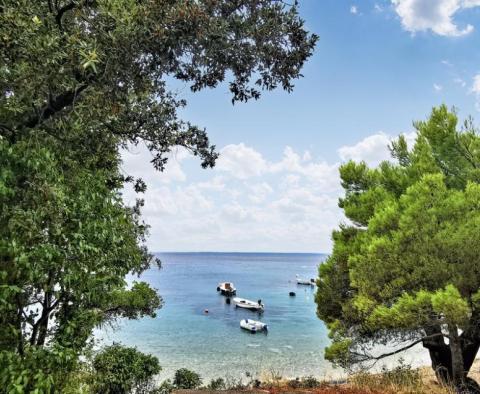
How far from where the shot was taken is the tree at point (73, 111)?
15.0 ft

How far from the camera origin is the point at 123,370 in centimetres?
1408

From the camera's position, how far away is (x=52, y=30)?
5047 mm

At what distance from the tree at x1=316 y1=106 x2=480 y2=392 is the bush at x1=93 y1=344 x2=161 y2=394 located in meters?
6.94

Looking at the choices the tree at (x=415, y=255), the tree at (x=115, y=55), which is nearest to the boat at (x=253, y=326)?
the tree at (x=415, y=255)

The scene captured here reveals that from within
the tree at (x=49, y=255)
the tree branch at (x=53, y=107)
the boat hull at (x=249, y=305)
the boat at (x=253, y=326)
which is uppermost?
the boat hull at (x=249, y=305)

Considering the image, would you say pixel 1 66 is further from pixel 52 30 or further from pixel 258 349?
pixel 258 349

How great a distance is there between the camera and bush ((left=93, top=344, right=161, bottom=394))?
13.8m

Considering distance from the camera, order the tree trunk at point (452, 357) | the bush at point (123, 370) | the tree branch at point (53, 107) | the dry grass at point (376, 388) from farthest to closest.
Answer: the bush at point (123, 370) < the tree trunk at point (452, 357) < the dry grass at point (376, 388) < the tree branch at point (53, 107)

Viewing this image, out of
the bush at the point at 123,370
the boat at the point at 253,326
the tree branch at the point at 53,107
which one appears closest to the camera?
the tree branch at the point at 53,107

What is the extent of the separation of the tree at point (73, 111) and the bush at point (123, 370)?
918 cm

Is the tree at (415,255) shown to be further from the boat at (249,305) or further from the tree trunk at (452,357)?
the boat at (249,305)

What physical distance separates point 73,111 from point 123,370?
11.5 metres

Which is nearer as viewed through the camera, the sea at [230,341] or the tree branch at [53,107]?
the tree branch at [53,107]

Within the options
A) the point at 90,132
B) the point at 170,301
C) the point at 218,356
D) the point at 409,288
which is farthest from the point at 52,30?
the point at 170,301
